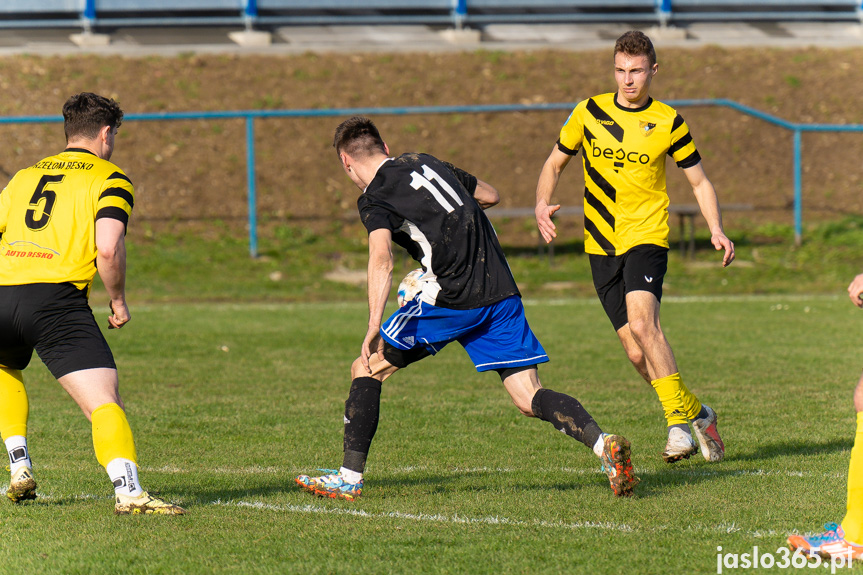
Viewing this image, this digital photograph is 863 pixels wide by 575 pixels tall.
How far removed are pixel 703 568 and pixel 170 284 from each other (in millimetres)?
12704

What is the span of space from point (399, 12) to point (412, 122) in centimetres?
391

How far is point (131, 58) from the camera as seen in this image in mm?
20875

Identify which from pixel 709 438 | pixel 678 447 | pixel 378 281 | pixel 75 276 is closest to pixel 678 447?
pixel 678 447

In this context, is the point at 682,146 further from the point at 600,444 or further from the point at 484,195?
the point at 600,444

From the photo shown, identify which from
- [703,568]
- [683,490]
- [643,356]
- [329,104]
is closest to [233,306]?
[329,104]

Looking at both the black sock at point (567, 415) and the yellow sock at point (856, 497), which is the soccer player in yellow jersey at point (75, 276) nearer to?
the black sock at point (567, 415)

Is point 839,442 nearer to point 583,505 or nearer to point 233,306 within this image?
point 583,505

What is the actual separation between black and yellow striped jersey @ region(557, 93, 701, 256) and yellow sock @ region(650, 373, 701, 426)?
2.70ft

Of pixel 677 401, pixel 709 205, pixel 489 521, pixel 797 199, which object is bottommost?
pixel 489 521

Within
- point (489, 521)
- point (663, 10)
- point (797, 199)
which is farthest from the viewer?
point (663, 10)

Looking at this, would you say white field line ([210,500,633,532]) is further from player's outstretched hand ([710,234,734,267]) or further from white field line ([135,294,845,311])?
white field line ([135,294,845,311])

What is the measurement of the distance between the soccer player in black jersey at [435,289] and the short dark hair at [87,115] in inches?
44.6

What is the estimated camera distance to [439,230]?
4.96m

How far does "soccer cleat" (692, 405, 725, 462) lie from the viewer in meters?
5.82
